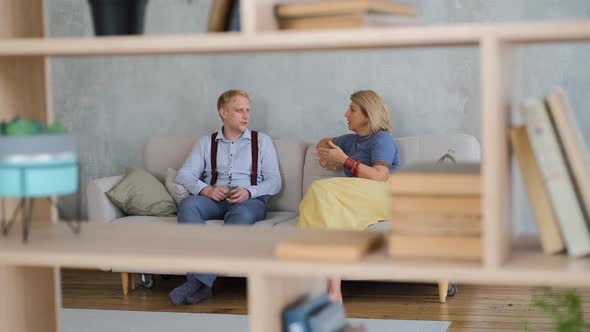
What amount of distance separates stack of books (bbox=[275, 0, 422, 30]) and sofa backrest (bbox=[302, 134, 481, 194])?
3.31 metres

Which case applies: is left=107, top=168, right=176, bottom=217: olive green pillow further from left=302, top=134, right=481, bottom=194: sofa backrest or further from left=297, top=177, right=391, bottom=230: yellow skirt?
left=297, top=177, right=391, bottom=230: yellow skirt

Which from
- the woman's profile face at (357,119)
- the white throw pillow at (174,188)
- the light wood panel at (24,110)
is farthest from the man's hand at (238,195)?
the light wood panel at (24,110)

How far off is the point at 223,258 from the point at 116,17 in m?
0.52

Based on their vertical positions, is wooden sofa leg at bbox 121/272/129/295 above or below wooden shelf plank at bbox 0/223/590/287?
below

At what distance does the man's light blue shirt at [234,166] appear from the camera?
510 centimetres

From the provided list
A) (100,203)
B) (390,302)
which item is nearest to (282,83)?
(100,203)

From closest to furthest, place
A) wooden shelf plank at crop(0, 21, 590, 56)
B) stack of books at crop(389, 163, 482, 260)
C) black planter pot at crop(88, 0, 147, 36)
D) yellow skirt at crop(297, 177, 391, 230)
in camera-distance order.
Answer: wooden shelf plank at crop(0, 21, 590, 56) → stack of books at crop(389, 163, 482, 260) → black planter pot at crop(88, 0, 147, 36) → yellow skirt at crop(297, 177, 391, 230)

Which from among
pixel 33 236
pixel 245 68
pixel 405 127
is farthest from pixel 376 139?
pixel 33 236

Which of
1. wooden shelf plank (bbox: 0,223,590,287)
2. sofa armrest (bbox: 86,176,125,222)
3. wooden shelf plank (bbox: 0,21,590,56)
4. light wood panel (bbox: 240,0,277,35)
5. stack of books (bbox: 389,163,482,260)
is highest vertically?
light wood panel (bbox: 240,0,277,35)

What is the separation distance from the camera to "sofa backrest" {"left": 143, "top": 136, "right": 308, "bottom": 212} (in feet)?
17.2

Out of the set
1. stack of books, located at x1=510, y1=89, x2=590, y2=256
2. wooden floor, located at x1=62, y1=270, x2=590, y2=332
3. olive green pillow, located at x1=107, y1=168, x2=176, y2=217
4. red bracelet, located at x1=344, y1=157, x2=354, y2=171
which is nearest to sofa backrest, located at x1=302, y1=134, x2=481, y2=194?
red bracelet, located at x1=344, y1=157, x2=354, y2=171

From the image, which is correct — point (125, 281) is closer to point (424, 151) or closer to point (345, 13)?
point (424, 151)

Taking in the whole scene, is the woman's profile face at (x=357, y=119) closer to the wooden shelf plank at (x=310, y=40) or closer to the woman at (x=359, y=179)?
the woman at (x=359, y=179)

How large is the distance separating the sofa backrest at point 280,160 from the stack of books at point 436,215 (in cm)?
360
